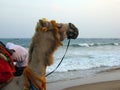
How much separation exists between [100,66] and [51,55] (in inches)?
536

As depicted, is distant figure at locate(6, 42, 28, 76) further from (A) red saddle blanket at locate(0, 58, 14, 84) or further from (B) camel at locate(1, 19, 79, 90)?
(B) camel at locate(1, 19, 79, 90)

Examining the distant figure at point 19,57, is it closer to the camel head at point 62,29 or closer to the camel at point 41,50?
the camel at point 41,50

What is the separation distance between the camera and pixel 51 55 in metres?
2.83

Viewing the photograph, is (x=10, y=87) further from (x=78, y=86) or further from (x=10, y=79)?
(x=78, y=86)

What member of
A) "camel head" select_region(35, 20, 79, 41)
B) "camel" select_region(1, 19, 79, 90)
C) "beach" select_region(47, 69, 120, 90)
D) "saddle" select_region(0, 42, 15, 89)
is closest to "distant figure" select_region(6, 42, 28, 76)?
"saddle" select_region(0, 42, 15, 89)

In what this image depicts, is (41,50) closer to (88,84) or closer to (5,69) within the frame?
(5,69)

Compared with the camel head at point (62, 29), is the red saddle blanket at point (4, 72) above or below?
below

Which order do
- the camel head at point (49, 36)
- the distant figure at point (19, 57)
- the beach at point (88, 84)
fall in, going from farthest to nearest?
1. the beach at point (88, 84)
2. the distant figure at point (19, 57)
3. the camel head at point (49, 36)

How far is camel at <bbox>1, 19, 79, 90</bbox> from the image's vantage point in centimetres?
279

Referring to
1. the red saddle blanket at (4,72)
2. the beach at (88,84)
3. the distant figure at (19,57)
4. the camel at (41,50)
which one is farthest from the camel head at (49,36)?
the beach at (88,84)

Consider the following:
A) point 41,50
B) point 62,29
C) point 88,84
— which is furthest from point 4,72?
point 88,84

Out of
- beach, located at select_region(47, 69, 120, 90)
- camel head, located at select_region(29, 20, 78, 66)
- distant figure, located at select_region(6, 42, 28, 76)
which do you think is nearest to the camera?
camel head, located at select_region(29, 20, 78, 66)

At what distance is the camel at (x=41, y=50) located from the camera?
2788 millimetres

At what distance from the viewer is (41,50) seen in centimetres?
278
